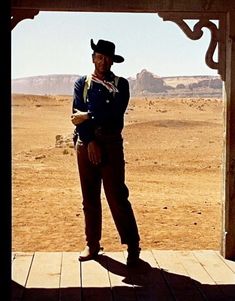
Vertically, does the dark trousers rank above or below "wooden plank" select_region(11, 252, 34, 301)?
above

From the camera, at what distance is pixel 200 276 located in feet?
16.1

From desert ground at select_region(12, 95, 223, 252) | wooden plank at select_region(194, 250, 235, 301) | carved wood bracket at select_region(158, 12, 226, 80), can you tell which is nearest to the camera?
wooden plank at select_region(194, 250, 235, 301)

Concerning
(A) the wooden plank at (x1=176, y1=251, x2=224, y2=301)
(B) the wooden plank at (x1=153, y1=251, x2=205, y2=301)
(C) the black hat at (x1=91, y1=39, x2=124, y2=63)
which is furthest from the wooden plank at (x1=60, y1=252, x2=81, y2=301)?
(C) the black hat at (x1=91, y1=39, x2=124, y2=63)

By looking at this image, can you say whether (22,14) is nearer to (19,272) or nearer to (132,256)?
(19,272)

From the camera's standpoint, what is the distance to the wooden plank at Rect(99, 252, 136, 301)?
4.41 metres

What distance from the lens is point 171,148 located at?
19578 millimetres

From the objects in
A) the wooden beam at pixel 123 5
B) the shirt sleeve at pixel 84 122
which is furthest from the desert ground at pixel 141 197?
the wooden beam at pixel 123 5

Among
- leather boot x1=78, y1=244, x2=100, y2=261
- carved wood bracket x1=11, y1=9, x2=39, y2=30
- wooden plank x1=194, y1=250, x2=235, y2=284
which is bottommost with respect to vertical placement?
wooden plank x1=194, y1=250, x2=235, y2=284

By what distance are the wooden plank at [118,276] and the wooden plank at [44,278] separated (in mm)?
465

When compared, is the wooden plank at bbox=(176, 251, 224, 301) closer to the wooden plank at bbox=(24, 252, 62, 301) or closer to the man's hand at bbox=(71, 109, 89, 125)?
the wooden plank at bbox=(24, 252, 62, 301)

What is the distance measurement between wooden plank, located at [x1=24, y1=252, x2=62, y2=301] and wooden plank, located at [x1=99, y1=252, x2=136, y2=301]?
18.3 inches

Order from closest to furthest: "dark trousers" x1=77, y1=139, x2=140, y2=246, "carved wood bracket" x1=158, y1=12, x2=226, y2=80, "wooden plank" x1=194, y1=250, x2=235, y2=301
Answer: "wooden plank" x1=194, y1=250, x2=235, y2=301 → "dark trousers" x1=77, y1=139, x2=140, y2=246 → "carved wood bracket" x1=158, y1=12, x2=226, y2=80

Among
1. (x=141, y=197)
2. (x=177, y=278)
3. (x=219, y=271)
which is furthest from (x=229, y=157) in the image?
(x=141, y=197)
